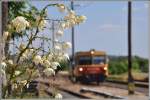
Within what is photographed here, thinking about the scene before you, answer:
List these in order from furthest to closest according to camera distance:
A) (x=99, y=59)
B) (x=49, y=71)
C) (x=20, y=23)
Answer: (x=99, y=59) → (x=49, y=71) → (x=20, y=23)

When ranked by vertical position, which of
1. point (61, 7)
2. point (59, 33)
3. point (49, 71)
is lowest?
point (49, 71)

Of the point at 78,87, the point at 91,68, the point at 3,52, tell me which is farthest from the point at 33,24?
the point at 78,87

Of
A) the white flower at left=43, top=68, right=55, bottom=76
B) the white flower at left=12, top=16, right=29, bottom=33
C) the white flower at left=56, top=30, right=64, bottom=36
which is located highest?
the white flower at left=12, top=16, right=29, bottom=33

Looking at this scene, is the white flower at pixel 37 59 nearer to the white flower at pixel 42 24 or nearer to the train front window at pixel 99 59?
the white flower at pixel 42 24

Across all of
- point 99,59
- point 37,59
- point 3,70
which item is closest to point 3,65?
point 3,70

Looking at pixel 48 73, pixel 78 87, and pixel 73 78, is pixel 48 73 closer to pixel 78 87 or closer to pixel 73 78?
pixel 73 78

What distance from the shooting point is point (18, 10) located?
3.59 meters

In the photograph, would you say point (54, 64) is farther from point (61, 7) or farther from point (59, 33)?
point (61, 7)

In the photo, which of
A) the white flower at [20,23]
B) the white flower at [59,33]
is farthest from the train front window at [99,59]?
the white flower at [20,23]

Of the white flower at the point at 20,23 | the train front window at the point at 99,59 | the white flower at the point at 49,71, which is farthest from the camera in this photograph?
the train front window at the point at 99,59

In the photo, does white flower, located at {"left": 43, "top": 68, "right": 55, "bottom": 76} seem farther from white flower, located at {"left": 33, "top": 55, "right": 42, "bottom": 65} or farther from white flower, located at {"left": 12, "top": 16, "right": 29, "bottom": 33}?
white flower, located at {"left": 12, "top": 16, "right": 29, "bottom": 33}

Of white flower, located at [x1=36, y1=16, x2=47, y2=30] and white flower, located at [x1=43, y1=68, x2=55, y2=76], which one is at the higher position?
white flower, located at [x1=36, y1=16, x2=47, y2=30]

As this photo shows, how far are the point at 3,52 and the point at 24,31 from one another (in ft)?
0.63

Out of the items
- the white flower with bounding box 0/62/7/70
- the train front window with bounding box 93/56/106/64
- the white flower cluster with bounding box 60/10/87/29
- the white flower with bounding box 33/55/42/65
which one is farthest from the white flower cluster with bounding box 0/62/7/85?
the train front window with bounding box 93/56/106/64
